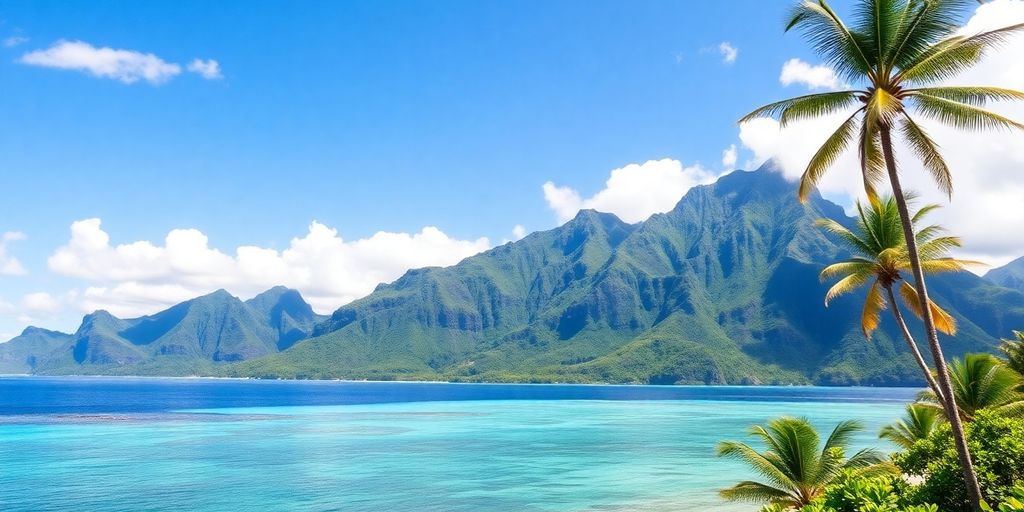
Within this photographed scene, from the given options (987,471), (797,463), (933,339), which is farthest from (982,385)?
(933,339)

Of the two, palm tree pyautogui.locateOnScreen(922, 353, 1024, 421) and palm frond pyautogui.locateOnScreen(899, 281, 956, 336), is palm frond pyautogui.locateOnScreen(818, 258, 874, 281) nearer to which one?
palm frond pyautogui.locateOnScreen(899, 281, 956, 336)

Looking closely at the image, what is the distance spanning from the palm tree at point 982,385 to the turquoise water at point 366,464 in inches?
558

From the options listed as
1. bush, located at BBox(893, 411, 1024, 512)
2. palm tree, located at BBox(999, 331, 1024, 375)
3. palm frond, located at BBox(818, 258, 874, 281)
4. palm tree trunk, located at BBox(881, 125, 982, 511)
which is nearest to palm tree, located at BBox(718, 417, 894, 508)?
palm frond, located at BBox(818, 258, 874, 281)

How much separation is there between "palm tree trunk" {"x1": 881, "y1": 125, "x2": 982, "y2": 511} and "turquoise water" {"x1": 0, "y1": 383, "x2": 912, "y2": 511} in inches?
921

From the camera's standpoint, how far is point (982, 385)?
24.3 m

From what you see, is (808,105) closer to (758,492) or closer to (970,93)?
(970,93)

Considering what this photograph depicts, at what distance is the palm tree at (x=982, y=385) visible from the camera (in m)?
24.1

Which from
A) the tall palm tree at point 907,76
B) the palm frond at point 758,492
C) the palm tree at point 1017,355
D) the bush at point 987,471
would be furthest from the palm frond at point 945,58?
the palm tree at point 1017,355

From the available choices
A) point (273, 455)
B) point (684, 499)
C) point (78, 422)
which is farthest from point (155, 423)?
point (684, 499)

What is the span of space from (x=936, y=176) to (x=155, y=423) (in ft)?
310

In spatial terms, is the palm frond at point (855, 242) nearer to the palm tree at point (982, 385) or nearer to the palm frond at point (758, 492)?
the palm frond at point (758, 492)

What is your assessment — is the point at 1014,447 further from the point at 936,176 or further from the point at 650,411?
the point at 650,411

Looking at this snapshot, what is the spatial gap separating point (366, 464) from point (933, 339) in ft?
143

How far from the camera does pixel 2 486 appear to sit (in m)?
39.9
